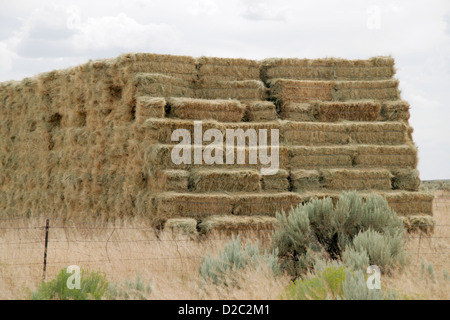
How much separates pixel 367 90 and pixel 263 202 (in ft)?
13.8

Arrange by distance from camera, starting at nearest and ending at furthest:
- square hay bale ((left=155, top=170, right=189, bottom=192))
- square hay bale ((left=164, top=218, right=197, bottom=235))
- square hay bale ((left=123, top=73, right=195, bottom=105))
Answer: square hay bale ((left=164, top=218, right=197, bottom=235))
square hay bale ((left=155, top=170, right=189, bottom=192))
square hay bale ((left=123, top=73, right=195, bottom=105))

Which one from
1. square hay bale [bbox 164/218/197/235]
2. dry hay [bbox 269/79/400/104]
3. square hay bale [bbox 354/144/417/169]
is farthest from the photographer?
dry hay [bbox 269/79/400/104]

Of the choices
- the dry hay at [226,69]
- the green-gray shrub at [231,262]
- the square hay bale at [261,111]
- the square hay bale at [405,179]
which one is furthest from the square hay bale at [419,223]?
the green-gray shrub at [231,262]

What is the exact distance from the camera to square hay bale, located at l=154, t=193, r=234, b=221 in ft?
36.0

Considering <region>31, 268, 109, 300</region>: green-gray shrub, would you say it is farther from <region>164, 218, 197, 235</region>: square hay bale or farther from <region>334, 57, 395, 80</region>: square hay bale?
<region>334, 57, 395, 80</region>: square hay bale

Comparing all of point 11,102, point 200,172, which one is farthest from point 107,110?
point 11,102

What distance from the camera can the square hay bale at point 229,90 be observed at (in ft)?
42.1

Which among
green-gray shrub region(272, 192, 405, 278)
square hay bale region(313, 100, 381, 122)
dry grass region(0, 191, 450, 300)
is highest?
square hay bale region(313, 100, 381, 122)

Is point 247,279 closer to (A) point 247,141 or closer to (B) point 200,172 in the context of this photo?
(B) point 200,172

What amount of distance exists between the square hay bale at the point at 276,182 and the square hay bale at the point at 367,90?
282 cm

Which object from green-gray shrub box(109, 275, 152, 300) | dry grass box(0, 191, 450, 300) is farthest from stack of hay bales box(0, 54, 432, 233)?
green-gray shrub box(109, 275, 152, 300)

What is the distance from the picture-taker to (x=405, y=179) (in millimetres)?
12711

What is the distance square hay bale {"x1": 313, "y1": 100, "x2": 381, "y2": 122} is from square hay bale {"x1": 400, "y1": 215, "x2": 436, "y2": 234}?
2.54 meters

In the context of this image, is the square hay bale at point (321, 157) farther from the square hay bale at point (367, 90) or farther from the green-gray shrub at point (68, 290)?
the green-gray shrub at point (68, 290)
